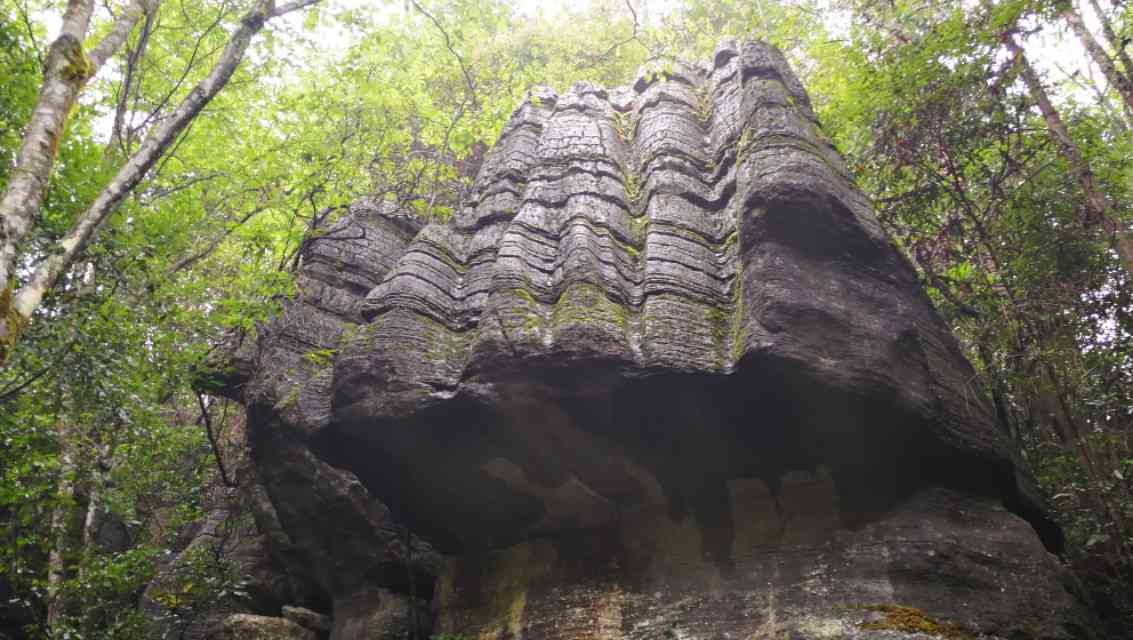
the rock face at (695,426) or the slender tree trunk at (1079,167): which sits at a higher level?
the slender tree trunk at (1079,167)

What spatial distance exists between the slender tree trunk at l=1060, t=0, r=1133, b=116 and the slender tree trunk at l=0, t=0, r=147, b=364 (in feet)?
33.9

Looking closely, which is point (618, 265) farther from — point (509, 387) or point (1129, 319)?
point (1129, 319)

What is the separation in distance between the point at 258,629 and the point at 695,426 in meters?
6.00

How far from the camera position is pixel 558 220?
820cm

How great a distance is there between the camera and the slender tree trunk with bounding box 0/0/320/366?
5.09 metres

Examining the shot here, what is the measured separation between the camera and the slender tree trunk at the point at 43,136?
5012 millimetres

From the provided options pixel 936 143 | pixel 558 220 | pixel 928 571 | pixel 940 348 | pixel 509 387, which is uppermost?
pixel 936 143

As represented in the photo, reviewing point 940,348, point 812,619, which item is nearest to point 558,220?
point 940,348

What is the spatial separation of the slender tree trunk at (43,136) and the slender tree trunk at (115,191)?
28 mm

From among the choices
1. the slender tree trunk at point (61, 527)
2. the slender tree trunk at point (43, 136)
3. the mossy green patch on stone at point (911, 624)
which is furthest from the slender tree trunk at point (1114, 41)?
the slender tree trunk at point (61, 527)

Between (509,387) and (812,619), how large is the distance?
2.90 meters

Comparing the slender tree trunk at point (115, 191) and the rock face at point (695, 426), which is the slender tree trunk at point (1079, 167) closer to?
the rock face at point (695, 426)

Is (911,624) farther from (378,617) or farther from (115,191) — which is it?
(115,191)

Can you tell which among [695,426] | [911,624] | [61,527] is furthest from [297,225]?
[911,624]
